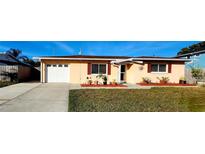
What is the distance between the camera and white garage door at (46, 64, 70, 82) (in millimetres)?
18453

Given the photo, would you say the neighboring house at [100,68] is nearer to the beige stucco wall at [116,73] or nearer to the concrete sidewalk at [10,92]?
the beige stucco wall at [116,73]

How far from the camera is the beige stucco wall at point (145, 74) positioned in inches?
701

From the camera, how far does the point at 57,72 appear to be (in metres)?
18.5

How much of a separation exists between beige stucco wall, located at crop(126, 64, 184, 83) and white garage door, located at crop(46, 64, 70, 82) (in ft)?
18.0

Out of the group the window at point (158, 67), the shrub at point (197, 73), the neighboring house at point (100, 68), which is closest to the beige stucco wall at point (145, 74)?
the neighboring house at point (100, 68)

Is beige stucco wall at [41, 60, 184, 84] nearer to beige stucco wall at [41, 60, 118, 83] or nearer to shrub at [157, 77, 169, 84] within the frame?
beige stucco wall at [41, 60, 118, 83]

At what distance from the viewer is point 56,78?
60.9 ft

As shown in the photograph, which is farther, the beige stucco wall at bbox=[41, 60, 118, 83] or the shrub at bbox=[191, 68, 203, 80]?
the beige stucco wall at bbox=[41, 60, 118, 83]

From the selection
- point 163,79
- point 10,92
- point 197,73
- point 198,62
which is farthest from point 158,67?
point 10,92

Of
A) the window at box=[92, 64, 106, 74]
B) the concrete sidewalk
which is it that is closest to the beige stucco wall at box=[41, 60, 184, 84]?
the window at box=[92, 64, 106, 74]

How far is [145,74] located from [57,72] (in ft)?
24.8

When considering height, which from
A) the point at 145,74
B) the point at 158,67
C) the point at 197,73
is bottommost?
the point at 145,74

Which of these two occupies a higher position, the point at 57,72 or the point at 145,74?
the point at 57,72

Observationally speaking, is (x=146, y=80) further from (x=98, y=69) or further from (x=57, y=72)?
(x=57, y=72)
